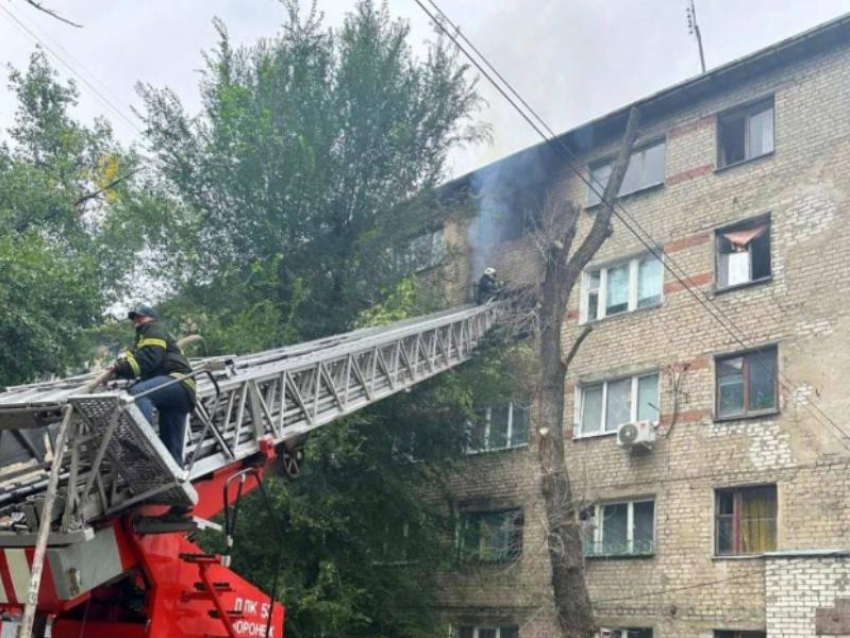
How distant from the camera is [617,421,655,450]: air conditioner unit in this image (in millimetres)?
15062

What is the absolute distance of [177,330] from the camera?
14.3m

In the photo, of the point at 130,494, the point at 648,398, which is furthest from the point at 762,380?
the point at 130,494

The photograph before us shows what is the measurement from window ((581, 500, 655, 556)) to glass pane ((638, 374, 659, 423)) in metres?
1.48

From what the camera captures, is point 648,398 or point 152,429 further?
point 648,398

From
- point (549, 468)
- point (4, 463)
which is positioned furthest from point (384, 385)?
point (4, 463)

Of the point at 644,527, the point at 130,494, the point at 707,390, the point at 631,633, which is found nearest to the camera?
the point at 130,494

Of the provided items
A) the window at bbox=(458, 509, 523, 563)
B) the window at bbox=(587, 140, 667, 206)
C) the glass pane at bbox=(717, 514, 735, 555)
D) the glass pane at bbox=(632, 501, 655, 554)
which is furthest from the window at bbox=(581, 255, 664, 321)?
the window at bbox=(458, 509, 523, 563)

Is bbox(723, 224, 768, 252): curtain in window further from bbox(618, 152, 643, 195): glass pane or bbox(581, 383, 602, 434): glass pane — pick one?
bbox(581, 383, 602, 434): glass pane

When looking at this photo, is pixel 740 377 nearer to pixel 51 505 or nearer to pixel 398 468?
pixel 398 468

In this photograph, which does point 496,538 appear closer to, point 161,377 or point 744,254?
point 744,254

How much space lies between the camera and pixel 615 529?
15.5 metres

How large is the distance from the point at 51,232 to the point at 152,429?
466 inches

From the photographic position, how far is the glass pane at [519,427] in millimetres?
17847

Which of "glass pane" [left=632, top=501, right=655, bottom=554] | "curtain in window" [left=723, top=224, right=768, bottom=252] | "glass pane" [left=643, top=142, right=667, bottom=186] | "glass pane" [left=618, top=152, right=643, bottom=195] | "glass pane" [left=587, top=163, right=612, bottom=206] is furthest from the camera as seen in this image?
"glass pane" [left=587, top=163, right=612, bottom=206]
